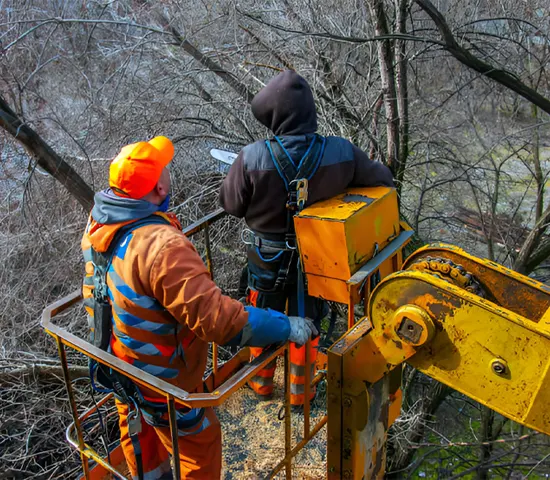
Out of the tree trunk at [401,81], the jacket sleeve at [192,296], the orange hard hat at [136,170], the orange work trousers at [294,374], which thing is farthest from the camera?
the tree trunk at [401,81]

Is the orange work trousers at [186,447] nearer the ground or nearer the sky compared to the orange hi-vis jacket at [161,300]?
nearer the ground

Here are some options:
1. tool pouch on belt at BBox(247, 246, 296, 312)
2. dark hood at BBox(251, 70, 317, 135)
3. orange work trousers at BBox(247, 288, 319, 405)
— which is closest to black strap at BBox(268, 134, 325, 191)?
dark hood at BBox(251, 70, 317, 135)

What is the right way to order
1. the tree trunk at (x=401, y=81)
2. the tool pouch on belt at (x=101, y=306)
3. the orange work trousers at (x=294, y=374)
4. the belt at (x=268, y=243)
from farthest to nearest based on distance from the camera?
the tree trunk at (x=401, y=81)
the orange work trousers at (x=294, y=374)
the belt at (x=268, y=243)
the tool pouch on belt at (x=101, y=306)

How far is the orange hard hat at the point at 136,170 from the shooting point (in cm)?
207

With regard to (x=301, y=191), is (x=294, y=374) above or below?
below

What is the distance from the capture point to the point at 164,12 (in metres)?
6.90

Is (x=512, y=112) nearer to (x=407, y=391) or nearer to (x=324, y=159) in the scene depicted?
(x=407, y=391)

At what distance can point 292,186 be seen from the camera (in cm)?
294

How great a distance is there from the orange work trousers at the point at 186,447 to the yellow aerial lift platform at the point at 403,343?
0.24 metres

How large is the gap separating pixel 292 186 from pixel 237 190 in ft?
1.07

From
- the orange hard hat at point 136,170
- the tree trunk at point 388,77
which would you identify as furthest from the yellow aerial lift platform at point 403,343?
the tree trunk at point 388,77

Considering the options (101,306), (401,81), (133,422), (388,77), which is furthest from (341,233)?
(401,81)

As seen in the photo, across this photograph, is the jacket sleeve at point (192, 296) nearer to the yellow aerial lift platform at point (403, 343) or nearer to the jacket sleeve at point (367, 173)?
the yellow aerial lift platform at point (403, 343)

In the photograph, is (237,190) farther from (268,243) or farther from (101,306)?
(101,306)
